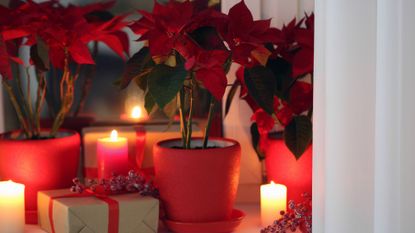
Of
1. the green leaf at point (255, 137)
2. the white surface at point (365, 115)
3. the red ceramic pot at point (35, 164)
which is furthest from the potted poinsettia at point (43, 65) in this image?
the white surface at point (365, 115)

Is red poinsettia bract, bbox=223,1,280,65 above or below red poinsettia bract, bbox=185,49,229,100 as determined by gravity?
above

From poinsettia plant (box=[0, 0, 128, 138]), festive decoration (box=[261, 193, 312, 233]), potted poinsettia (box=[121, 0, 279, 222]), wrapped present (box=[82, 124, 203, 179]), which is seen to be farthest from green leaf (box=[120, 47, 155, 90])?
festive decoration (box=[261, 193, 312, 233])

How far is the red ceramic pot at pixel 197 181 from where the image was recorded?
1081 mm

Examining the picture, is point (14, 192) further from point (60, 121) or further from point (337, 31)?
point (337, 31)

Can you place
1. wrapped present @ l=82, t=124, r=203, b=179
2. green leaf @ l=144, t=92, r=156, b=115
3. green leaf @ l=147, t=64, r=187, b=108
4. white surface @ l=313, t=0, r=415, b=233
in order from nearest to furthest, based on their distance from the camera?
white surface @ l=313, t=0, r=415, b=233 → green leaf @ l=147, t=64, r=187, b=108 → green leaf @ l=144, t=92, r=156, b=115 → wrapped present @ l=82, t=124, r=203, b=179

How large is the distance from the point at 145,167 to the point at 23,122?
0.81 feet

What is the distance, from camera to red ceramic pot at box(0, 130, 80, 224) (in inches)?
45.9

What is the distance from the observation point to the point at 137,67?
3.61ft

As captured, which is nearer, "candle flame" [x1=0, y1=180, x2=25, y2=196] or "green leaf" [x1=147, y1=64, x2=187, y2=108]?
"green leaf" [x1=147, y1=64, x2=187, y2=108]

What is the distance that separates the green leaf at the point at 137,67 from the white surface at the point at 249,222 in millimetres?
274

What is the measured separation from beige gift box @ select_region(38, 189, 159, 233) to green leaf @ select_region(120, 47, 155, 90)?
0.64 ft

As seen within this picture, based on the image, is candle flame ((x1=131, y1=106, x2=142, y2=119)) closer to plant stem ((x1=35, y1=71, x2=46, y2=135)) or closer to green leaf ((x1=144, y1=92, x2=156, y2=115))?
plant stem ((x1=35, y1=71, x2=46, y2=135))

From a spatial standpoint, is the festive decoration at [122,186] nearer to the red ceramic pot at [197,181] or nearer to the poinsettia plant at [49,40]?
the red ceramic pot at [197,181]

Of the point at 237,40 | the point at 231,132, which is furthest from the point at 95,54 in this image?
the point at 237,40
